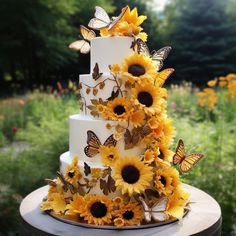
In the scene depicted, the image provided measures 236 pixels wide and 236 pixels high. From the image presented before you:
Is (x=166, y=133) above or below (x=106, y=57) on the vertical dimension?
below

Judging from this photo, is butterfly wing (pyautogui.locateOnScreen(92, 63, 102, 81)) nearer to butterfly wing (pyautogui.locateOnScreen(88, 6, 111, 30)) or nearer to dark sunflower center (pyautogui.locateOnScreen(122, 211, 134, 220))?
butterfly wing (pyautogui.locateOnScreen(88, 6, 111, 30))

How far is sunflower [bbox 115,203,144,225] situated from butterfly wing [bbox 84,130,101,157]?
0.39 m

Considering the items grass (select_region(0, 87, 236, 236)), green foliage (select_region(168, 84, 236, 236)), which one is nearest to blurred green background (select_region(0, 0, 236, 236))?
grass (select_region(0, 87, 236, 236))

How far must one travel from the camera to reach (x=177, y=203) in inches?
103

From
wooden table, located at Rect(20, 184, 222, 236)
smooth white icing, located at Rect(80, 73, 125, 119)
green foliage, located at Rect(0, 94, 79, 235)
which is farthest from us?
green foliage, located at Rect(0, 94, 79, 235)

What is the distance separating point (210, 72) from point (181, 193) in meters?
21.7

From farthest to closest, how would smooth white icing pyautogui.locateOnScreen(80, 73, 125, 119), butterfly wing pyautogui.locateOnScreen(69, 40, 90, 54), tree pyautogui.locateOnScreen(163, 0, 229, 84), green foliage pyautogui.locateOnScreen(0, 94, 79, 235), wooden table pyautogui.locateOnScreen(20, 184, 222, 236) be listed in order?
tree pyautogui.locateOnScreen(163, 0, 229, 84) < green foliage pyautogui.locateOnScreen(0, 94, 79, 235) < butterfly wing pyautogui.locateOnScreen(69, 40, 90, 54) < smooth white icing pyautogui.locateOnScreen(80, 73, 125, 119) < wooden table pyautogui.locateOnScreen(20, 184, 222, 236)

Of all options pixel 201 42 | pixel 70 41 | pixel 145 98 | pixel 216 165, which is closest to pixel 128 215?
pixel 145 98

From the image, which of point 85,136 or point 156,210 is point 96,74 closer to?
point 85,136

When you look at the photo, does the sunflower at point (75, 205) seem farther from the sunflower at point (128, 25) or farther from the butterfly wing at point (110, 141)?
the sunflower at point (128, 25)

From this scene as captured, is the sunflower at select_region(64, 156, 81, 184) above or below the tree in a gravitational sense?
below

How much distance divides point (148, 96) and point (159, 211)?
72 centimetres

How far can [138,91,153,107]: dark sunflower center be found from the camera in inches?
98.8

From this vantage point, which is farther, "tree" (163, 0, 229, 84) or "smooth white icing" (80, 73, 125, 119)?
"tree" (163, 0, 229, 84)
